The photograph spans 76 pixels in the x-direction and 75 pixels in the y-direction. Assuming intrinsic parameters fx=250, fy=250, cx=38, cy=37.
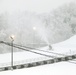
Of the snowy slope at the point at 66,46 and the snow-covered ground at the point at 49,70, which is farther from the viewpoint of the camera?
the snowy slope at the point at 66,46

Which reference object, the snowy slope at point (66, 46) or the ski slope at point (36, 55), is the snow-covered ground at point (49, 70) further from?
the snowy slope at point (66, 46)

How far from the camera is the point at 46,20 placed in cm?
654

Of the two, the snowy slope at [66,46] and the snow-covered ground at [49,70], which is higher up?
the snowy slope at [66,46]

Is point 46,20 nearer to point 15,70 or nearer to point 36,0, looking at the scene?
point 36,0

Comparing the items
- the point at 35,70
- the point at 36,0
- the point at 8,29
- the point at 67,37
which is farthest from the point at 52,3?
the point at 35,70

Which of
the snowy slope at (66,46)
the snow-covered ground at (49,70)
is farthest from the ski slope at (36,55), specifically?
the snow-covered ground at (49,70)

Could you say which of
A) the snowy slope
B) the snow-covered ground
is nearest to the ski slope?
the snowy slope

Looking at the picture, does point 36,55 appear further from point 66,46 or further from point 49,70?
point 66,46

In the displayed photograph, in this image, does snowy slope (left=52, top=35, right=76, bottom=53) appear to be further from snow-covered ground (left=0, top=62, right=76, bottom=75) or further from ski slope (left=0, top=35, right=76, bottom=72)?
snow-covered ground (left=0, top=62, right=76, bottom=75)

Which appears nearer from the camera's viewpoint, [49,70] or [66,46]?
[49,70]

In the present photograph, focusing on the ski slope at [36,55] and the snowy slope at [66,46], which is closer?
the ski slope at [36,55]

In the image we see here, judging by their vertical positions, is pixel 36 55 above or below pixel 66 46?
below

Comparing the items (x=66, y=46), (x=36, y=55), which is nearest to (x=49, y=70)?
(x=36, y=55)

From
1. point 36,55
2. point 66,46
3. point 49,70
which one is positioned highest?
point 66,46
